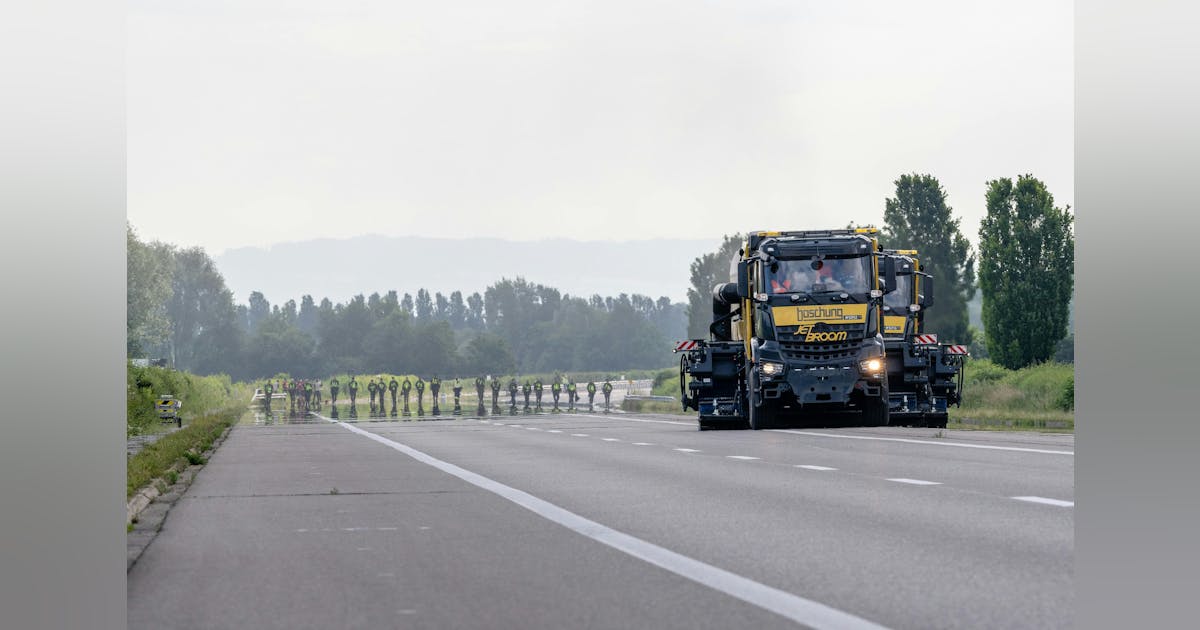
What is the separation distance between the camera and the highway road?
7.76m

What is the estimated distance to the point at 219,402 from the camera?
7156cm

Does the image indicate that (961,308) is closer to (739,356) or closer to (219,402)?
(219,402)

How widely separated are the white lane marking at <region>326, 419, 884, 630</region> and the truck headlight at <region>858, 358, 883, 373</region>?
49.0ft

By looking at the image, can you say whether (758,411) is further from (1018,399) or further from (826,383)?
(1018,399)

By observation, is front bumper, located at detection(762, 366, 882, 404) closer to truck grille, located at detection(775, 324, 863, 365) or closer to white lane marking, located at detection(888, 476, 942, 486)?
truck grille, located at detection(775, 324, 863, 365)

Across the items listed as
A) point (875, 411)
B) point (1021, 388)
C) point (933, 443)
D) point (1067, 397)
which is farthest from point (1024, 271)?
point (933, 443)

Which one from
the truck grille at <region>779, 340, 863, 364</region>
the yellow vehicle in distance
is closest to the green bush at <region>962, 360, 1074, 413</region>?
the truck grille at <region>779, 340, 863, 364</region>

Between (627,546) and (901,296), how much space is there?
24334mm

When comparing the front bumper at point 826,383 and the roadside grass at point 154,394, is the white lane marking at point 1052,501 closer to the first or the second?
the front bumper at point 826,383

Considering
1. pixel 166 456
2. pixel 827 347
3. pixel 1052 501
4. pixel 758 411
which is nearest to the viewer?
pixel 1052 501

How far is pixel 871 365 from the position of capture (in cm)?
2898

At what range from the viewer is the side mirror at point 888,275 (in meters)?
28.9
